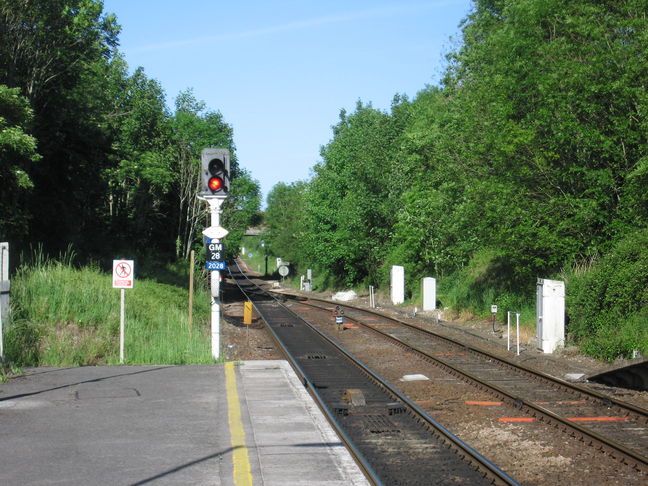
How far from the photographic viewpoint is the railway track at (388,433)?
8156 millimetres

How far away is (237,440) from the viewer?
8.46m

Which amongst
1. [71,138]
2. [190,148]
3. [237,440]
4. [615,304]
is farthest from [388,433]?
[190,148]

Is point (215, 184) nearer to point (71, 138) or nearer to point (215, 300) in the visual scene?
point (215, 300)

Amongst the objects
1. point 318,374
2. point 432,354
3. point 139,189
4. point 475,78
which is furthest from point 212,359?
point 139,189

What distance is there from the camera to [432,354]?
1936cm

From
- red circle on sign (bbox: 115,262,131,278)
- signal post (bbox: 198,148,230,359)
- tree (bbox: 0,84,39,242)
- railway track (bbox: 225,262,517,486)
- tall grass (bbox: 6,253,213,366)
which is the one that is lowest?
railway track (bbox: 225,262,517,486)

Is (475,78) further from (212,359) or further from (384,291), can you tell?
(212,359)

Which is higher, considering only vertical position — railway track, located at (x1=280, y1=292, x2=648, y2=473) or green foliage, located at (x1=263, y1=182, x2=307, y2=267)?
green foliage, located at (x1=263, y1=182, x2=307, y2=267)

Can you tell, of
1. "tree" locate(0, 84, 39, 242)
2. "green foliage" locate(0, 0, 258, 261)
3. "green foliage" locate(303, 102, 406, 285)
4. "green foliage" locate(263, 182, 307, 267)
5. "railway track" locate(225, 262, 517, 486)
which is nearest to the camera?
"railway track" locate(225, 262, 517, 486)

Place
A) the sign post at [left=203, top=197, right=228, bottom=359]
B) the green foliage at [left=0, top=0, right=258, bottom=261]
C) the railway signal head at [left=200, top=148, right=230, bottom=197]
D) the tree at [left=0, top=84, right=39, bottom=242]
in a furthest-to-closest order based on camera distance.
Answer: the green foliage at [left=0, top=0, right=258, bottom=261]
the tree at [left=0, top=84, right=39, bottom=242]
the sign post at [left=203, top=197, right=228, bottom=359]
the railway signal head at [left=200, top=148, right=230, bottom=197]

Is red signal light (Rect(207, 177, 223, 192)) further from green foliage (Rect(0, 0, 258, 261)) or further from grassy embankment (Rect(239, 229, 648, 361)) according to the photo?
grassy embankment (Rect(239, 229, 648, 361))

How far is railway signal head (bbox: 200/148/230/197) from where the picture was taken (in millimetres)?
14500

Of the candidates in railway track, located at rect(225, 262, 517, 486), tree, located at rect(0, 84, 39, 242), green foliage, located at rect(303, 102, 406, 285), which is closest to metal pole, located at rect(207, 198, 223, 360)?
railway track, located at rect(225, 262, 517, 486)

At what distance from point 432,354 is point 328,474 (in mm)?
12452
